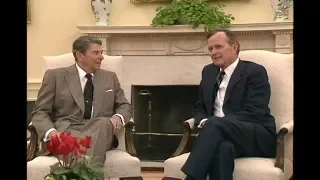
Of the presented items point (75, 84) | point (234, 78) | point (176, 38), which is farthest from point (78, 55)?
point (176, 38)

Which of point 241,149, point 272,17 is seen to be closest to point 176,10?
point 272,17

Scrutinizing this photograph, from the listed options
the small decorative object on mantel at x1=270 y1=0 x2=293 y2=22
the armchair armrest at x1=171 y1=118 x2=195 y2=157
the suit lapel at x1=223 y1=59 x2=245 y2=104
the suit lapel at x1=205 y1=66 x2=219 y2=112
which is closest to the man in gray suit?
the armchair armrest at x1=171 y1=118 x2=195 y2=157

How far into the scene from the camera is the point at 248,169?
105 inches

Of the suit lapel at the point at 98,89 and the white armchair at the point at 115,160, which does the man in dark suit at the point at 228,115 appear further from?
the suit lapel at the point at 98,89

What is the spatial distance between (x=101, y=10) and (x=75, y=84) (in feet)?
6.53

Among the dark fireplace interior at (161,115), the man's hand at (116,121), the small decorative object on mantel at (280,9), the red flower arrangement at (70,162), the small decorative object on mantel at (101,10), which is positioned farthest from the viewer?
the dark fireplace interior at (161,115)

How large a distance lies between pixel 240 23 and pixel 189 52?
60 cm

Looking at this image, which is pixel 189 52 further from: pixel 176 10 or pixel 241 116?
pixel 241 116

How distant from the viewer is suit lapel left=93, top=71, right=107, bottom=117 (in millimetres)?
3219

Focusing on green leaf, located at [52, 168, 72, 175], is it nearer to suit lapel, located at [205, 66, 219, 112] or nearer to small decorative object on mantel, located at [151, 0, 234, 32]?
suit lapel, located at [205, 66, 219, 112]

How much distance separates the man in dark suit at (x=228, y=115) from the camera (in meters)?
2.74

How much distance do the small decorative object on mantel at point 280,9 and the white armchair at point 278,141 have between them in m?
1.63

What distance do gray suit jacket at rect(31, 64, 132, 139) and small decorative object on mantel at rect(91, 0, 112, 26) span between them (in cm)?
187

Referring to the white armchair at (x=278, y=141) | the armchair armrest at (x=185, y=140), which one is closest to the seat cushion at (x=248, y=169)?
the white armchair at (x=278, y=141)
